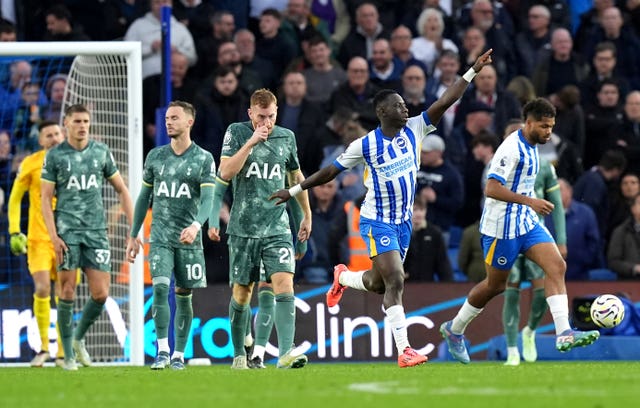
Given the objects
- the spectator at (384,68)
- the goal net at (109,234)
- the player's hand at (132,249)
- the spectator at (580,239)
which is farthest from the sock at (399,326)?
the spectator at (384,68)

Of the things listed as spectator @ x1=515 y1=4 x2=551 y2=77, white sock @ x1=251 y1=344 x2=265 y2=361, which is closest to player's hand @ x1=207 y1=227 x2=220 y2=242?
white sock @ x1=251 y1=344 x2=265 y2=361

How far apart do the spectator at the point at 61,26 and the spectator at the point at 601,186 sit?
6833 millimetres

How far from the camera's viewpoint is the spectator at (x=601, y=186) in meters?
18.7

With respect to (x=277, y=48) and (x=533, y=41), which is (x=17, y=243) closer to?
(x=277, y=48)

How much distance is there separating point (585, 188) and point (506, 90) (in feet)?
5.99

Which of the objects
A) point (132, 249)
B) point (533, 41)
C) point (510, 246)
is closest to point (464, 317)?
point (510, 246)

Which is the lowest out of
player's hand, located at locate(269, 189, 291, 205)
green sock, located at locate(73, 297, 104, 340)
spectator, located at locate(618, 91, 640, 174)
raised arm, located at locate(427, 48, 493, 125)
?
green sock, located at locate(73, 297, 104, 340)

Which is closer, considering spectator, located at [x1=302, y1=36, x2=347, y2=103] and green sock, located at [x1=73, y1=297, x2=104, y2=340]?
green sock, located at [x1=73, y1=297, x2=104, y2=340]

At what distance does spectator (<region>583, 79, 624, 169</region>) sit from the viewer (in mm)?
19750

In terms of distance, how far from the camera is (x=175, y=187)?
43.1ft

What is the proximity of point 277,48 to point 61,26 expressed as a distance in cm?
293

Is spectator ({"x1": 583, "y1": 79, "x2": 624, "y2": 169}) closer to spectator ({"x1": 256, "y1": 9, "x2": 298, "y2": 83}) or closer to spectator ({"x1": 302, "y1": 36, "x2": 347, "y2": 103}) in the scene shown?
spectator ({"x1": 302, "y1": 36, "x2": 347, "y2": 103})

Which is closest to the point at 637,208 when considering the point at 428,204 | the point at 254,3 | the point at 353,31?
the point at 428,204

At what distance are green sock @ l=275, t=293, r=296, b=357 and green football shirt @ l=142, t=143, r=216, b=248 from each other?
3.80 feet
